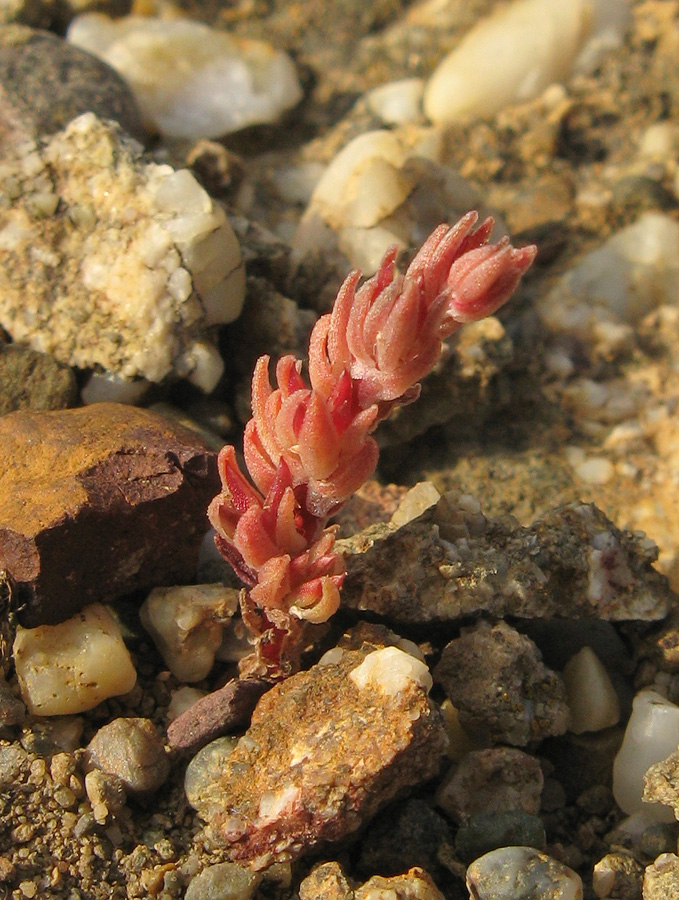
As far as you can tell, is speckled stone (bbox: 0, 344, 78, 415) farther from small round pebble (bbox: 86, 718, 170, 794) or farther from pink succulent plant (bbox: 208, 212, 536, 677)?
small round pebble (bbox: 86, 718, 170, 794)

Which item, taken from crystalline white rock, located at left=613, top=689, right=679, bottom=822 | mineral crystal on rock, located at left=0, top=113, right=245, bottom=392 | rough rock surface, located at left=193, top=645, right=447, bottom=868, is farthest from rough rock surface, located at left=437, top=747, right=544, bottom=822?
mineral crystal on rock, located at left=0, top=113, right=245, bottom=392

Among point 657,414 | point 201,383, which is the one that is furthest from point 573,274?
point 201,383

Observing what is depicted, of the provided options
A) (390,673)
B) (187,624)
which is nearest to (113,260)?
(187,624)

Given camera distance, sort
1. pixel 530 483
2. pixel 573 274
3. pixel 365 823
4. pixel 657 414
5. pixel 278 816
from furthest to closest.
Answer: pixel 573 274
pixel 657 414
pixel 530 483
pixel 365 823
pixel 278 816

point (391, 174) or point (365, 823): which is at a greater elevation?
point (391, 174)

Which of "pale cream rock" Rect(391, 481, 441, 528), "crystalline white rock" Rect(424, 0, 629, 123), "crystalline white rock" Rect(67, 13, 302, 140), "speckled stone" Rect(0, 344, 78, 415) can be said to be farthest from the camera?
"crystalline white rock" Rect(424, 0, 629, 123)

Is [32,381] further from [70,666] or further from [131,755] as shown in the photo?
[131,755]

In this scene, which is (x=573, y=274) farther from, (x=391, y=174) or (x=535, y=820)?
(x=535, y=820)

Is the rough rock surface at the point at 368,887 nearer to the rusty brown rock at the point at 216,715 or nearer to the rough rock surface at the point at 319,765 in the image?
the rough rock surface at the point at 319,765
